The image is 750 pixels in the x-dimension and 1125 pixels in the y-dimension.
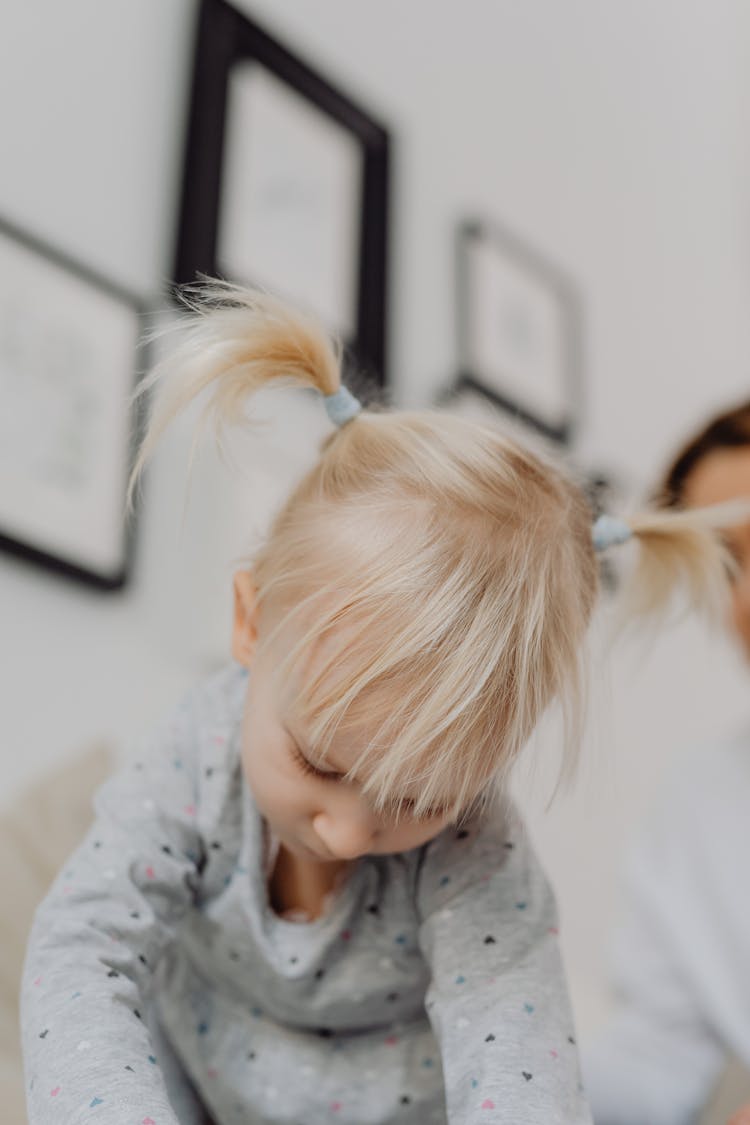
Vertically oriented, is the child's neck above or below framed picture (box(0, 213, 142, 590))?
below

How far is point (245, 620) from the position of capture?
0.76m

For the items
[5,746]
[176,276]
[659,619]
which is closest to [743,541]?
[659,619]

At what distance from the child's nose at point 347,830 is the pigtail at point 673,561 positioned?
0.24 metres

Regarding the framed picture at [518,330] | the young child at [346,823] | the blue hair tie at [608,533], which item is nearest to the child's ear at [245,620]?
the young child at [346,823]

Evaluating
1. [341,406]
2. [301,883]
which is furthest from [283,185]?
[301,883]

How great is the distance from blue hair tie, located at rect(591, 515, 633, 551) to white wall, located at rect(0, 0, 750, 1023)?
149 mm

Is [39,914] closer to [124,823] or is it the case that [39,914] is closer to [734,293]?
[124,823]

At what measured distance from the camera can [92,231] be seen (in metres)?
1.30

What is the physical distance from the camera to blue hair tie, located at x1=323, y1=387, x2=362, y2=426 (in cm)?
78

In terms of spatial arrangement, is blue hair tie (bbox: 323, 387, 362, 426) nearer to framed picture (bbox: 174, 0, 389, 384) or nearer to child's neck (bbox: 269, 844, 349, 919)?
child's neck (bbox: 269, 844, 349, 919)

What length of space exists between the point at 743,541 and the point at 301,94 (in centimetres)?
83

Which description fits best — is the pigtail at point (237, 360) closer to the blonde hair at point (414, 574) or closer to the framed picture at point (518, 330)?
the blonde hair at point (414, 574)

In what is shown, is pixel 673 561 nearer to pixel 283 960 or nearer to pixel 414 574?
pixel 414 574

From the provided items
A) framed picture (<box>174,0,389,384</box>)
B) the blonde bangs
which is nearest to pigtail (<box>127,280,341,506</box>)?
the blonde bangs
